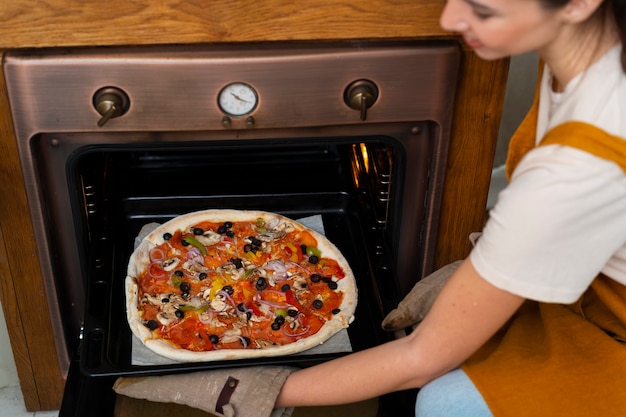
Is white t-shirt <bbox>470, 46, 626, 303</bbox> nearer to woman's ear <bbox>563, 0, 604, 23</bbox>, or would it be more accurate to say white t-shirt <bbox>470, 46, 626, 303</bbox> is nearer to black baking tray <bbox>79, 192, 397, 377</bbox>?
woman's ear <bbox>563, 0, 604, 23</bbox>

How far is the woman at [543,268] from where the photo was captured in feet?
3.81

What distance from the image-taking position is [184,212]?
2051mm

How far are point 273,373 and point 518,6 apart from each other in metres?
0.80

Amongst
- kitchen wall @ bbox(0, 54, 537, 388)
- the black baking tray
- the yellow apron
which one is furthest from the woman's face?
kitchen wall @ bbox(0, 54, 537, 388)

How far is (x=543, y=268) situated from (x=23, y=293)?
48.0 inches

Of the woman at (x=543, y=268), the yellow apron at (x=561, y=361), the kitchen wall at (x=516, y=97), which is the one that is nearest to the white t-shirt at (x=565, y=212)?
the woman at (x=543, y=268)

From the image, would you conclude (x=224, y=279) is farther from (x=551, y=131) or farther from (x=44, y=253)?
(x=551, y=131)

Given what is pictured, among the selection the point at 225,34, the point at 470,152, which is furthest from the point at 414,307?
the point at 225,34

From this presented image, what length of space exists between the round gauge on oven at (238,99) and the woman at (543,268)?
0.50 meters

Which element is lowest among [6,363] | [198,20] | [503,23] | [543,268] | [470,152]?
[6,363]

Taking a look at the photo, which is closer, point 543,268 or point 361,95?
point 543,268

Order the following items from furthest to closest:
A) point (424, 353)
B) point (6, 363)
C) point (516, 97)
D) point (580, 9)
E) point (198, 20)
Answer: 1. point (516, 97)
2. point (6, 363)
3. point (198, 20)
4. point (424, 353)
5. point (580, 9)

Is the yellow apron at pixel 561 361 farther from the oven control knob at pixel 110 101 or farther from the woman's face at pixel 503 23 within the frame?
the oven control knob at pixel 110 101

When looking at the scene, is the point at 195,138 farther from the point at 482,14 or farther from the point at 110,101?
the point at 482,14
